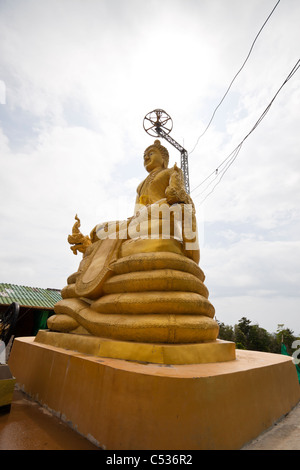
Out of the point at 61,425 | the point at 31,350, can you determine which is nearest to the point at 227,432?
the point at 61,425

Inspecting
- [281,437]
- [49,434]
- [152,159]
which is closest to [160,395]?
[49,434]

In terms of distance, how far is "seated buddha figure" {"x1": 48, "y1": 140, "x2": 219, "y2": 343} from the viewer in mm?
2793

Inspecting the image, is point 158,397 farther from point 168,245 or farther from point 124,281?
point 168,245

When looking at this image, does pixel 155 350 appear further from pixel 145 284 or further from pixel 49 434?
pixel 49 434

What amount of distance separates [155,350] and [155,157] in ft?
13.6

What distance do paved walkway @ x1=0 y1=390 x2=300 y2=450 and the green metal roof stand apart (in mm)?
7465

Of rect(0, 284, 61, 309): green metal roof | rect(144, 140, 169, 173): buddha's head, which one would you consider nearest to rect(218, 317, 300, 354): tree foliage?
rect(0, 284, 61, 309): green metal roof

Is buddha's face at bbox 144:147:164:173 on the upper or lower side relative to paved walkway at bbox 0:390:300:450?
upper

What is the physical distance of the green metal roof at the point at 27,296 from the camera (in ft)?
31.5

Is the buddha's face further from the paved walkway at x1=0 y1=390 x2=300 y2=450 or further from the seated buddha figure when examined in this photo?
the paved walkway at x1=0 y1=390 x2=300 y2=450

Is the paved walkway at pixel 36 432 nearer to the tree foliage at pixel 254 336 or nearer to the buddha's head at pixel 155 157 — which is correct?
the buddha's head at pixel 155 157

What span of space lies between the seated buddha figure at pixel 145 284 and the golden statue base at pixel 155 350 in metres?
0.13

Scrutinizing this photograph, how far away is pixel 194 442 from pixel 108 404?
2.33 ft

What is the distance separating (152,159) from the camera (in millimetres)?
5449
